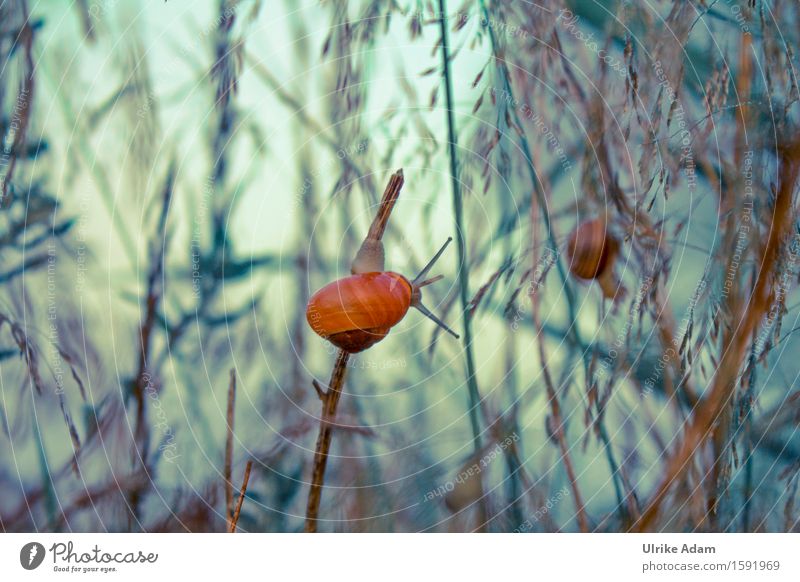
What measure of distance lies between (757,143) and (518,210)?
219 millimetres

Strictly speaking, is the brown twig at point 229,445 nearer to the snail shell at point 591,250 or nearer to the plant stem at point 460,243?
the plant stem at point 460,243

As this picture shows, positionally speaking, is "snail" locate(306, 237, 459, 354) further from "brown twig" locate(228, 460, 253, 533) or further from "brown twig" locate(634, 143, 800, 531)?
"brown twig" locate(634, 143, 800, 531)

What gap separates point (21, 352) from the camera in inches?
35.5

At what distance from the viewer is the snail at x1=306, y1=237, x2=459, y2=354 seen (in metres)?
0.84

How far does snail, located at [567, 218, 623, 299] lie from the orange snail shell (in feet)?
0.54

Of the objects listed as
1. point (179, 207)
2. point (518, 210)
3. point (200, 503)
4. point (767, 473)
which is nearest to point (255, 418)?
point (200, 503)

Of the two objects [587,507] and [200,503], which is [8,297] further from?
[587,507]

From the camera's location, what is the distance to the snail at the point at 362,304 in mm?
845

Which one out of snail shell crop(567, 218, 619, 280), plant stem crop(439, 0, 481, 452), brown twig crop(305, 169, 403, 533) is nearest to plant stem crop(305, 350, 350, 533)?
brown twig crop(305, 169, 403, 533)

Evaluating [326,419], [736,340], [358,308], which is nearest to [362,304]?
[358,308]

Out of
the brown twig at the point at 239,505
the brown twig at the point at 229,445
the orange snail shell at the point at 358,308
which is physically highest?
the orange snail shell at the point at 358,308

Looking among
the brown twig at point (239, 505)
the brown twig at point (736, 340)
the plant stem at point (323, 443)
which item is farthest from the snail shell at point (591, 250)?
the brown twig at point (239, 505)

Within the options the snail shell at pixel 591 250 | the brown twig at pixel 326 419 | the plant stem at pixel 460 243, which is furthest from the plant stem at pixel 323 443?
the snail shell at pixel 591 250

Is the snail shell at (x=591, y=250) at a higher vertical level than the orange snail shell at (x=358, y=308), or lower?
higher
